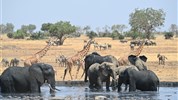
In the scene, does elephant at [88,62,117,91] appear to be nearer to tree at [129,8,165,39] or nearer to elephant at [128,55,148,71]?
elephant at [128,55,148,71]

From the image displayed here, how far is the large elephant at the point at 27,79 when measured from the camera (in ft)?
62.0

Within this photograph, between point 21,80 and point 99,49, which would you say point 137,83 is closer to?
point 21,80

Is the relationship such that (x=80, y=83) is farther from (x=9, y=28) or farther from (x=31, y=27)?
(x=9, y=28)

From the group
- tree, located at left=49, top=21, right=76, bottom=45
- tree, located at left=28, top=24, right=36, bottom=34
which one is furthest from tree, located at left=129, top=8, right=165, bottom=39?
tree, located at left=28, top=24, right=36, bottom=34

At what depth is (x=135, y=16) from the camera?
273 ft

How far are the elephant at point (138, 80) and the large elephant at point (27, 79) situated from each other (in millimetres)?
2361

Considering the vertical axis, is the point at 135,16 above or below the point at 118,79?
above

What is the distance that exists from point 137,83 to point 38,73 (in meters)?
3.28

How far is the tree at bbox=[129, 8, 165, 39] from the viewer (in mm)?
78875

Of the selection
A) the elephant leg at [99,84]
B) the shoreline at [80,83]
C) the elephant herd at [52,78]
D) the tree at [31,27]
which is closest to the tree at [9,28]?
the tree at [31,27]

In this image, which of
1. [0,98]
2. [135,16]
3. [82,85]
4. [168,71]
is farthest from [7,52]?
[135,16]

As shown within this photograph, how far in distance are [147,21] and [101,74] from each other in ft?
194

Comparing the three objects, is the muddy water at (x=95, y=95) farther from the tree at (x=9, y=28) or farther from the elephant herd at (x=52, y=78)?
the tree at (x=9, y=28)

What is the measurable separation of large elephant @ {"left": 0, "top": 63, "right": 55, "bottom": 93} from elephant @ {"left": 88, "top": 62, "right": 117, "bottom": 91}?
223 centimetres
